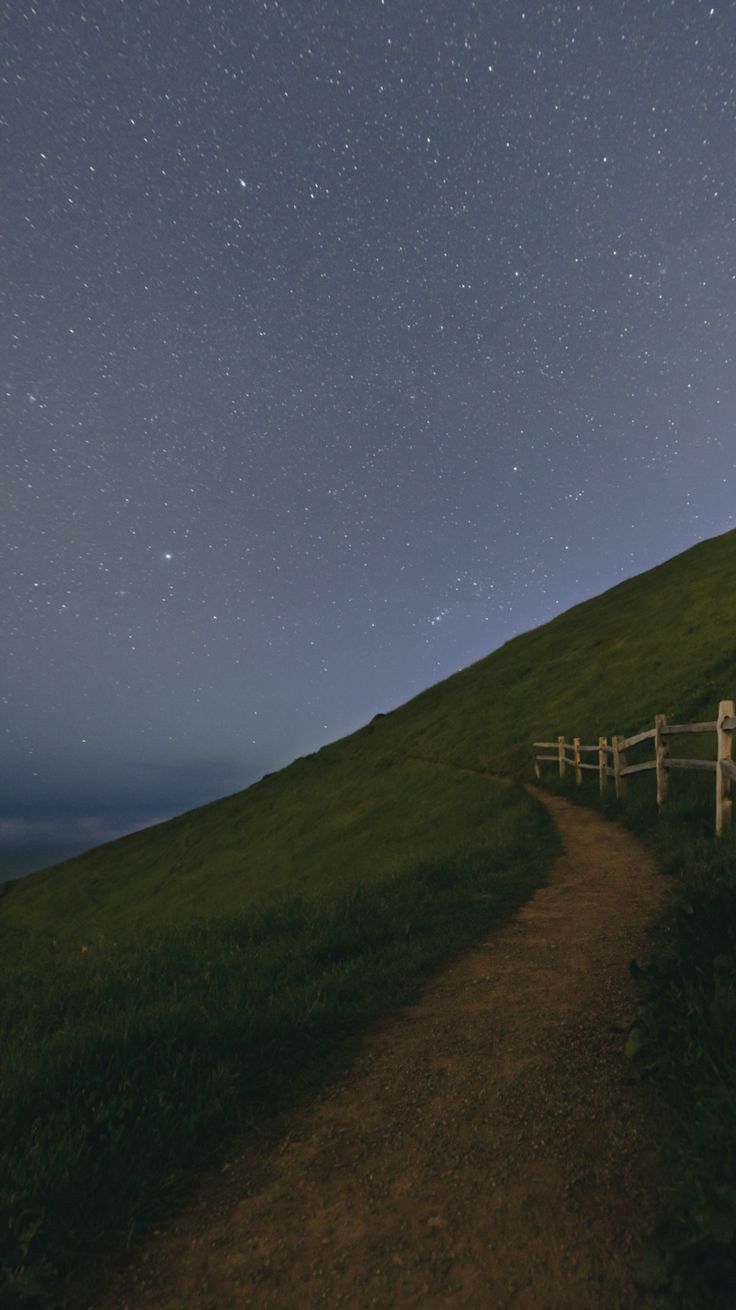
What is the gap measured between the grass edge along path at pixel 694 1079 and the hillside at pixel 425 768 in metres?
6.45

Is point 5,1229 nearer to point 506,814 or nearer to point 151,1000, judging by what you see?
point 151,1000

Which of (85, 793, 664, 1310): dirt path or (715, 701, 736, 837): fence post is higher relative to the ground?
(715, 701, 736, 837): fence post

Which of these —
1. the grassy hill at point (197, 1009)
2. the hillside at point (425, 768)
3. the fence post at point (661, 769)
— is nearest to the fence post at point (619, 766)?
the grassy hill at point (197, 1009)

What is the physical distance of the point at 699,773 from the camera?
14.7m

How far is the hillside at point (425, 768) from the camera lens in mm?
26656

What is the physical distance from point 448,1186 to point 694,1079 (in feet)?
5.31

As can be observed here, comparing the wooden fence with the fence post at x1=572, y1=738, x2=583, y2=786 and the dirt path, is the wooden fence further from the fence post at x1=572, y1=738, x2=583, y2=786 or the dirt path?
the dirt path

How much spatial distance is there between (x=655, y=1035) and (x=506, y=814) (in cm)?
1461

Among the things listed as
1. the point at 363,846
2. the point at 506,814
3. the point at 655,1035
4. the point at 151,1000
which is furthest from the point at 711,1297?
the point at 363,846

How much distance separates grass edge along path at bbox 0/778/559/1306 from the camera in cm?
346

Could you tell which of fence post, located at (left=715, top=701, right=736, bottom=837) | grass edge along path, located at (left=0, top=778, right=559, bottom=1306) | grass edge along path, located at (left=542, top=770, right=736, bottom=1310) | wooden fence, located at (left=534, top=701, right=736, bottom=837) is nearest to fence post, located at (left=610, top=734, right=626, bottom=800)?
wooden fence, located at (left=534, top=701, right=736, bottom=837)

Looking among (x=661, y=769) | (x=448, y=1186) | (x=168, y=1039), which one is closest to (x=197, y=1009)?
(x=168, y=1039)

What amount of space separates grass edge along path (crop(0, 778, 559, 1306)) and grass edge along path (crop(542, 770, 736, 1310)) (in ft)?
7.79

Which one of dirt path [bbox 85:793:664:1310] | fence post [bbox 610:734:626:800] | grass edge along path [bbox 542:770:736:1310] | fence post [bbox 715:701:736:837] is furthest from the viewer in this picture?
fence post [bbox 610:734:626:800]
